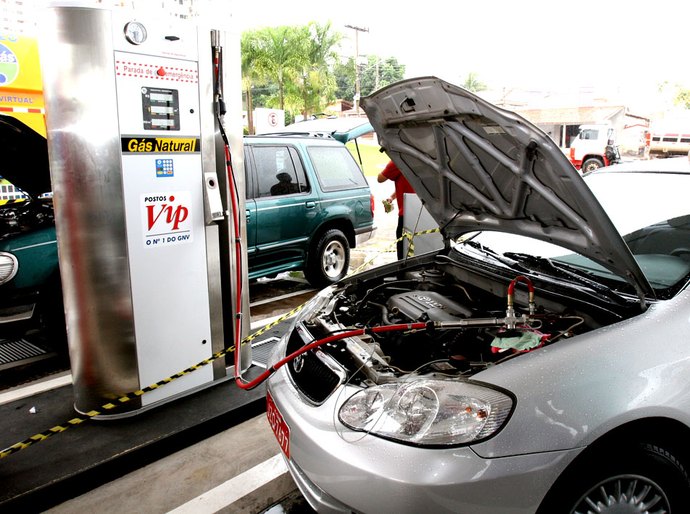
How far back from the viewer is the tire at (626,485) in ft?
5.82

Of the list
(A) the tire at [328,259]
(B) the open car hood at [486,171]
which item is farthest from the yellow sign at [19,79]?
(B) the open car hood at [486,171]

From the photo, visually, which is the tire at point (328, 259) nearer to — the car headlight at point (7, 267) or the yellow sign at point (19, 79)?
the car headlight at point (7, 267)

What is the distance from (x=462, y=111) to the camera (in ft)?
7.64

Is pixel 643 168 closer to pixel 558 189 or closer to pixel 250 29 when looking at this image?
pixel 558 189

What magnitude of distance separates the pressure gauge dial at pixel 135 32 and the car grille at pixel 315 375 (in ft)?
6.49

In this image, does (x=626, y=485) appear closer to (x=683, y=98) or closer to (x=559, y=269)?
(x=559, y=269)

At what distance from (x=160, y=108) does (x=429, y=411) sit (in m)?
2.38

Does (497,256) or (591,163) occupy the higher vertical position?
(591,163)

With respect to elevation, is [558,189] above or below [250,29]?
below

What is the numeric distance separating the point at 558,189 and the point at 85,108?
2.44m

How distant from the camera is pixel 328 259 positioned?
6781mm

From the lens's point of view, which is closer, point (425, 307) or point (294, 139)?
point (425, 307)

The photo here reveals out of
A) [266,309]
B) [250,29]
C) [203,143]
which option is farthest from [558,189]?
[250,29]

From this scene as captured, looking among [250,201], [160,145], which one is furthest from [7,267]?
[250,201]
